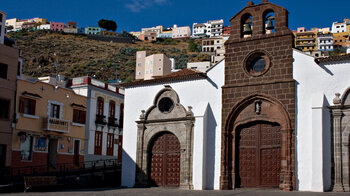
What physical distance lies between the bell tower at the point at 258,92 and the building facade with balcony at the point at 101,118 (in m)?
15.0

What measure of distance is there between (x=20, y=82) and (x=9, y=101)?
1588 mm

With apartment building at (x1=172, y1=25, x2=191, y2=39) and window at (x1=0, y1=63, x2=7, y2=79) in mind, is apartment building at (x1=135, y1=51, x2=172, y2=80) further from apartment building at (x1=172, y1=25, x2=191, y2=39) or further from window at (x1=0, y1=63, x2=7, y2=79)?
apartment building at (x1=172, y1=25, x2=191, y2=39)

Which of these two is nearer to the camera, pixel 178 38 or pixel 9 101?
pixel 9 101

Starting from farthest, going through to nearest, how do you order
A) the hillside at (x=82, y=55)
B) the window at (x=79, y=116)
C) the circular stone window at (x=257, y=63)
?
the hillside at (x=82, y=55), the window at (x=79, y=116), the circular stone window at (x=257, y=63)

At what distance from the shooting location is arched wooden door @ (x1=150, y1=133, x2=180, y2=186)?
2316 cm

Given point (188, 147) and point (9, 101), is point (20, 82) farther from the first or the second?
point (188, 147)

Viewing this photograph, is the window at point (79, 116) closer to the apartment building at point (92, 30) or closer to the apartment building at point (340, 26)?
the apartment building at point (92, 30)

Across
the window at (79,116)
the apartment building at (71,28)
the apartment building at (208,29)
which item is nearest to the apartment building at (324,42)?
the apartment building at (208,29)

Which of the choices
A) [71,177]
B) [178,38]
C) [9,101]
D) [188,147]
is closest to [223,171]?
[188,147]

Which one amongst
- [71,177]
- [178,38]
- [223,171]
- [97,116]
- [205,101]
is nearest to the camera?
[223,171]

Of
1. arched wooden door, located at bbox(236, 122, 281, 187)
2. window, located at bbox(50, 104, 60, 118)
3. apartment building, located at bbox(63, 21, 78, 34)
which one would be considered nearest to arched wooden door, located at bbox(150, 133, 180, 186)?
arched wooden door, located at bbox(236, 122, 281, 187)

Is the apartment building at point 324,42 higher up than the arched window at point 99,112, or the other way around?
the apartment building at point 324,42

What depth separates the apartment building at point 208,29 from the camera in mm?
158875

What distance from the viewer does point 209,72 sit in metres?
23.0
